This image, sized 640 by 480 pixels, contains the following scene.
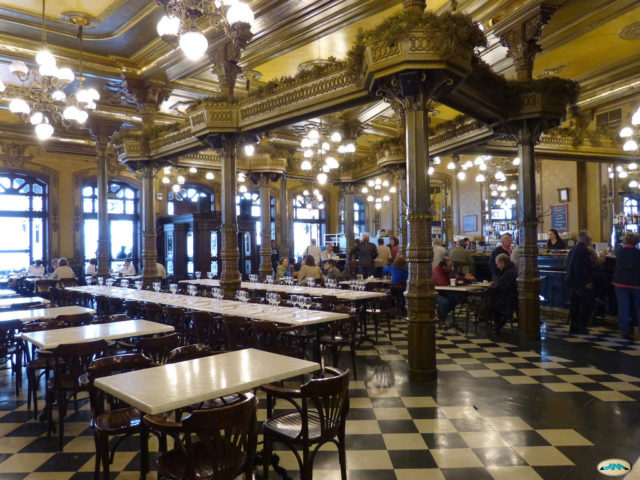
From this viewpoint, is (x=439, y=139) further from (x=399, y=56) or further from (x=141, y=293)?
(x=141, y=293)

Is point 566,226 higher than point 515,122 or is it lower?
lower

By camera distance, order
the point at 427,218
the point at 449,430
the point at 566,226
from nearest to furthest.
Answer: the point at 449,430 < the point at 427,218 < the point at 566,226

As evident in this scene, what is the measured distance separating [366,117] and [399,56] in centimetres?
754

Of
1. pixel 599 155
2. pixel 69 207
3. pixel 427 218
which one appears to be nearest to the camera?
pixel 427 218

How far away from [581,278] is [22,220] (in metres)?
16.6

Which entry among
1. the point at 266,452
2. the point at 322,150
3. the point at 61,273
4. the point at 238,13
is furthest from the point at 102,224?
the point at 266,452

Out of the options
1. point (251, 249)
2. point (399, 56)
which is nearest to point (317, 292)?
point (399, 56)

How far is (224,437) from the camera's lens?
7.99ft

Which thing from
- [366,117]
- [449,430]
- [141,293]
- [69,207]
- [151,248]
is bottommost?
[449,430]

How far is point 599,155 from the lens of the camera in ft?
30.7

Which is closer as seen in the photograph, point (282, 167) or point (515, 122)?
point (515, 122)

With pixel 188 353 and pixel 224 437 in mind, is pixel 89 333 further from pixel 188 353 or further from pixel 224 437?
pixel 224 437

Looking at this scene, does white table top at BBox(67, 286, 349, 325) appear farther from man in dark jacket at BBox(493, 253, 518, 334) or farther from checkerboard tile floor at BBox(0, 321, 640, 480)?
man in dark jacket at BBox(493, 253, 518, 334)
